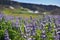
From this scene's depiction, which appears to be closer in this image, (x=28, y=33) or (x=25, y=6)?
(x=28, y=33)

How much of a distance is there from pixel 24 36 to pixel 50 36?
0.94 ft

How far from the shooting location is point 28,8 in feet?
57.9

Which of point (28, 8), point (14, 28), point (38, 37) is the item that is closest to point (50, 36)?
point (38, 37)

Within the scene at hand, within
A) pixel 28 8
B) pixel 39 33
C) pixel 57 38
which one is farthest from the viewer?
pixel 28 8

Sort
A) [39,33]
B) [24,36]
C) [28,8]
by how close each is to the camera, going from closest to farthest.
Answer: [24,36], [39,33], [28,8]

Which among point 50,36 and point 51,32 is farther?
point 51,32

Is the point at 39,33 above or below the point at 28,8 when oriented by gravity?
above

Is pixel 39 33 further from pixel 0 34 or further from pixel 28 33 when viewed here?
pixel 0 34

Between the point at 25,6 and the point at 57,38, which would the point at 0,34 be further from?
the point at 25,6

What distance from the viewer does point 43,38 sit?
2488 mm

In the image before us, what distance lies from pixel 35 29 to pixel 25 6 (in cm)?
1500

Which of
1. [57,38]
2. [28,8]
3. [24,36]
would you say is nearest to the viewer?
[57,38]

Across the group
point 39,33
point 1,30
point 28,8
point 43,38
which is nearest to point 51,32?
point 39,33

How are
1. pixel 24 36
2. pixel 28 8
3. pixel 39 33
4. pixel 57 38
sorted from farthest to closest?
pixel 28 8
pixel 39 33
pixel 24 36
pixel 57 38
